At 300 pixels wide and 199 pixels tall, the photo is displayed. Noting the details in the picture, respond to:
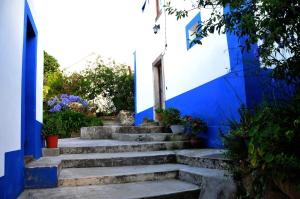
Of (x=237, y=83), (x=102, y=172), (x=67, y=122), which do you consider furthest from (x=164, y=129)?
(x=67, y=122)

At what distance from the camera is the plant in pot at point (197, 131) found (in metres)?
5.62

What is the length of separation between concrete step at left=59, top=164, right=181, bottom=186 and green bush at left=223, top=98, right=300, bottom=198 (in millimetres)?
1299

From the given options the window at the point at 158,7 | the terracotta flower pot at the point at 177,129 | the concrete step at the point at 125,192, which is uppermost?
the window at the point at 158,7

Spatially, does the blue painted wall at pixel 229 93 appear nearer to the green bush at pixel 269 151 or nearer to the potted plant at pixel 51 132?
the green bush at pixel 269 151

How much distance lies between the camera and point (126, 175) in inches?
147

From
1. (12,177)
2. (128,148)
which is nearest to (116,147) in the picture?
(128,148)

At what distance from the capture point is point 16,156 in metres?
2.95

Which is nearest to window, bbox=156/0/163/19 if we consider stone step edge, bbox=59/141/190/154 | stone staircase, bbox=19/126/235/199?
stone step edge, bbox=59/141/190/154

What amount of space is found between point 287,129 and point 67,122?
7840mm

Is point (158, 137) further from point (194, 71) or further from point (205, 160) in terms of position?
point (205, 160)

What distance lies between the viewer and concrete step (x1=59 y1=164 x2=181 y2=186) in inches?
139

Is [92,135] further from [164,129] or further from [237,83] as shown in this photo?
[237,83]

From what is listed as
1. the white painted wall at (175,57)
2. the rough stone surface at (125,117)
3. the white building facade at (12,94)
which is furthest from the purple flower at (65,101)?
the white building facade at (12,94)

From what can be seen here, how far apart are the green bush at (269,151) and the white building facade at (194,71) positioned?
0.93 meters
